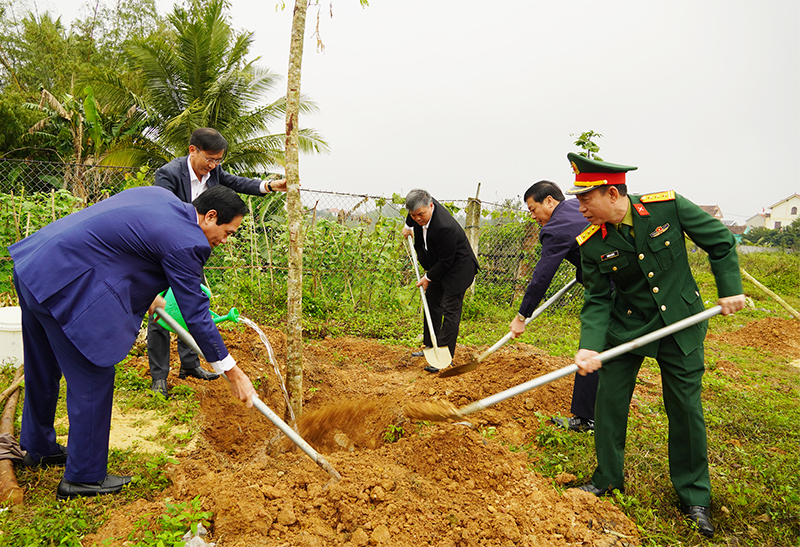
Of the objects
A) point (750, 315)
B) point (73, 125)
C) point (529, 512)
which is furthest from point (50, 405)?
point (73, 125)

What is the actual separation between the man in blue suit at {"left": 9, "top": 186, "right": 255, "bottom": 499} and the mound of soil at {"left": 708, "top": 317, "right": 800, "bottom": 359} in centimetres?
702

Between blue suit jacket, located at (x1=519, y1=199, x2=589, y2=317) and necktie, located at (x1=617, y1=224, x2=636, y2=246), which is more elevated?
necktie, located at (x1=617, y1=224, x2=636, y2=246)

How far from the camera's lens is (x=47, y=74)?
71.6ft

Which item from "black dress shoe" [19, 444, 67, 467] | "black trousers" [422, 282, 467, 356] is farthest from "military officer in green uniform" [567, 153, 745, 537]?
"black dress shoe" [19, 444, 67, 467]

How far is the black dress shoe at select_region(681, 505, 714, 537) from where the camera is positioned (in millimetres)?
2342

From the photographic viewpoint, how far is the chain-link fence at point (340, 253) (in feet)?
Result: 20.1

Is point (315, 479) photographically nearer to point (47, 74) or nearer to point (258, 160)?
point (258, 160)

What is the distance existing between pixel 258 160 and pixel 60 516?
14262 mm

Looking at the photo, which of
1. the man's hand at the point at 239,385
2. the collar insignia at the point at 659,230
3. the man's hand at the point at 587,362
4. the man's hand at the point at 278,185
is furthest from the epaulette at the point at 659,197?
the man's hand at the point at 278,185

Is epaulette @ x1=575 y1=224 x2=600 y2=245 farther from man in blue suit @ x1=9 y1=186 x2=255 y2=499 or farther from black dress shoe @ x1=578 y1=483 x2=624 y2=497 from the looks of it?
man in blue suit @ x1=9 y1=186 x2=255 y2=499

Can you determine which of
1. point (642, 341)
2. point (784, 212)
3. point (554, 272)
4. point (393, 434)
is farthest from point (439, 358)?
point (784, 212)

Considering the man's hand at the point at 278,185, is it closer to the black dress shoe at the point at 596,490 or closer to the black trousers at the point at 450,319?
the black trousers at the point at 450,319

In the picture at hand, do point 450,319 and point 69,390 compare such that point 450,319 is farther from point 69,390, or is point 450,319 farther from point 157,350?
point 69,390

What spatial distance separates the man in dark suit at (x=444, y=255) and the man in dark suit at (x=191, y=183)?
162 centimetres
